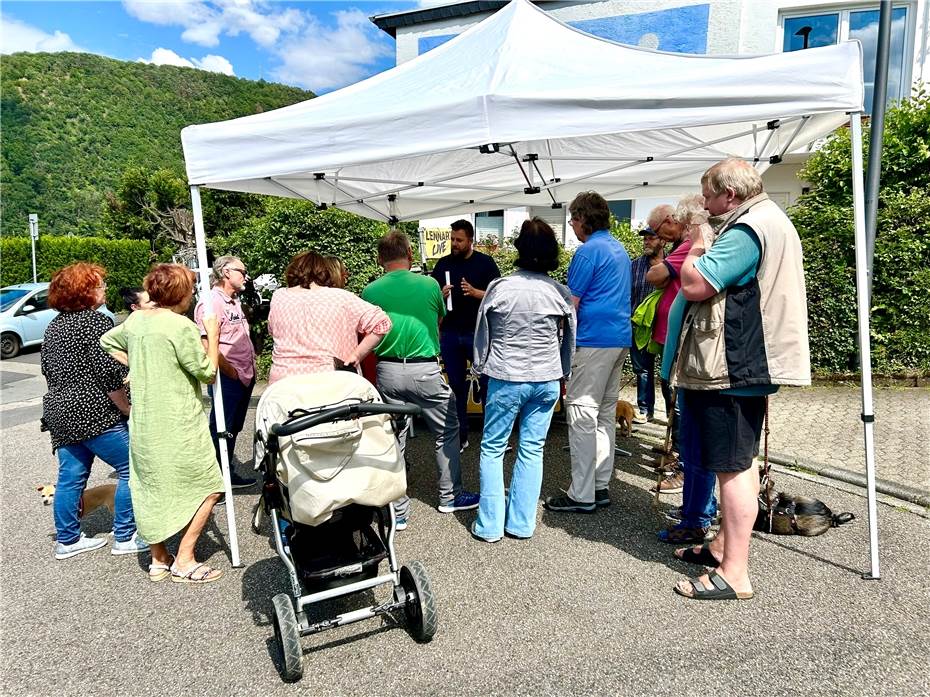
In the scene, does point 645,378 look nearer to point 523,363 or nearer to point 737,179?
point 523,363

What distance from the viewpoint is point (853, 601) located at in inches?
124

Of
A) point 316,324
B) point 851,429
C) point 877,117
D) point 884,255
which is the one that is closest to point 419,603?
point 316,324

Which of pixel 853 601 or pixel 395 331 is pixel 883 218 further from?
pixel 395 331

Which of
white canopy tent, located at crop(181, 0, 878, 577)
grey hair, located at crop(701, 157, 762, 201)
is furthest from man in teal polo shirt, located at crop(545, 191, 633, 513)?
grey hair, located at crop(701, 157, 762, 201)

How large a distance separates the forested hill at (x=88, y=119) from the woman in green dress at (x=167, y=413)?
4153 centimetres

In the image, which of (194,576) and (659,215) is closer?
(194,576)

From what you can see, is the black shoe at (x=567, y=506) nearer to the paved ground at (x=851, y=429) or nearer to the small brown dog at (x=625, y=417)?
the small brown dog at (x=625, y=417)

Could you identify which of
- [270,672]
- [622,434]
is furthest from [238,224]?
[270,672]

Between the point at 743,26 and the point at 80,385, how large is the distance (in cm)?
1581

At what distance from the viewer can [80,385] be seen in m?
3.57

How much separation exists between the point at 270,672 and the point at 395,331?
199 cm

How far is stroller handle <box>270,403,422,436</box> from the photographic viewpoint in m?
2.51

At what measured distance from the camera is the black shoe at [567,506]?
4.24m

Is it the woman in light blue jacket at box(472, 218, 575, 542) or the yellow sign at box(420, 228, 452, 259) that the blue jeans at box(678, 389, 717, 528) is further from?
the yellow sign at box(420, 228, 452, 259)
